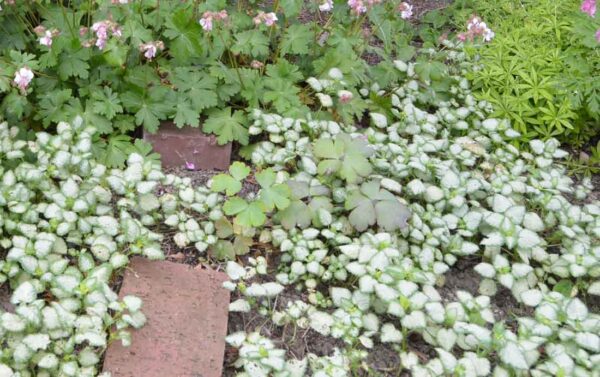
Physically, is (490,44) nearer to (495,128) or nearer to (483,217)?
(495,128)

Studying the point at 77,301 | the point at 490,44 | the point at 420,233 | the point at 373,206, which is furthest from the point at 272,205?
the point at 490,44

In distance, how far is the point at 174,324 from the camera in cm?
246

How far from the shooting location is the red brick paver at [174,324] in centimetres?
232

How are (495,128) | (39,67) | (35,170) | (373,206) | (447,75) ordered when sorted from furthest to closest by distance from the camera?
(447,75), (495,128), (39,67), (373,206), (35,170)

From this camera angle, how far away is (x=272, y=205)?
9.41 feet

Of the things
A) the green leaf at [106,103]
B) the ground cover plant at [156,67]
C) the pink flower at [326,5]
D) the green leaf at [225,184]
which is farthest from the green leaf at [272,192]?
the pink flower at [326,5]

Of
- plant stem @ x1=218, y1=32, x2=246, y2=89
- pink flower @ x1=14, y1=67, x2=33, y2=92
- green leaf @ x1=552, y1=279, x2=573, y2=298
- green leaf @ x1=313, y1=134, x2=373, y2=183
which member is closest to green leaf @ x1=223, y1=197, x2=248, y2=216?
green leaf @ x1=313, y1=134, x2=373, y2=183

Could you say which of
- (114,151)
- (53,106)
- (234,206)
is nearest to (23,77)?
(53,106)

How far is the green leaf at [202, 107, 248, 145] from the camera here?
11.0ft

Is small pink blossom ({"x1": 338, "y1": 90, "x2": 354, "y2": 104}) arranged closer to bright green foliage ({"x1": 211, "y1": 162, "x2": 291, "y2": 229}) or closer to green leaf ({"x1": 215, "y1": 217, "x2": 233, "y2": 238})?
bright green foliage ({"x1": 211, "y1": 162, "x2": 291, "y2": 229})

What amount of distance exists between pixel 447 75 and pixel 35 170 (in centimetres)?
244

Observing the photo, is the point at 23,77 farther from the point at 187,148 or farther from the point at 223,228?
the point at 223,228

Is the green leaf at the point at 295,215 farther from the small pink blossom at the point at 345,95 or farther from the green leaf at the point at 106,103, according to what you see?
the green leaf at the point at 106,103

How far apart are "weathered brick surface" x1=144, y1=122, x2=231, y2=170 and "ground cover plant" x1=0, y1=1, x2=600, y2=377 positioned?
11 cm
